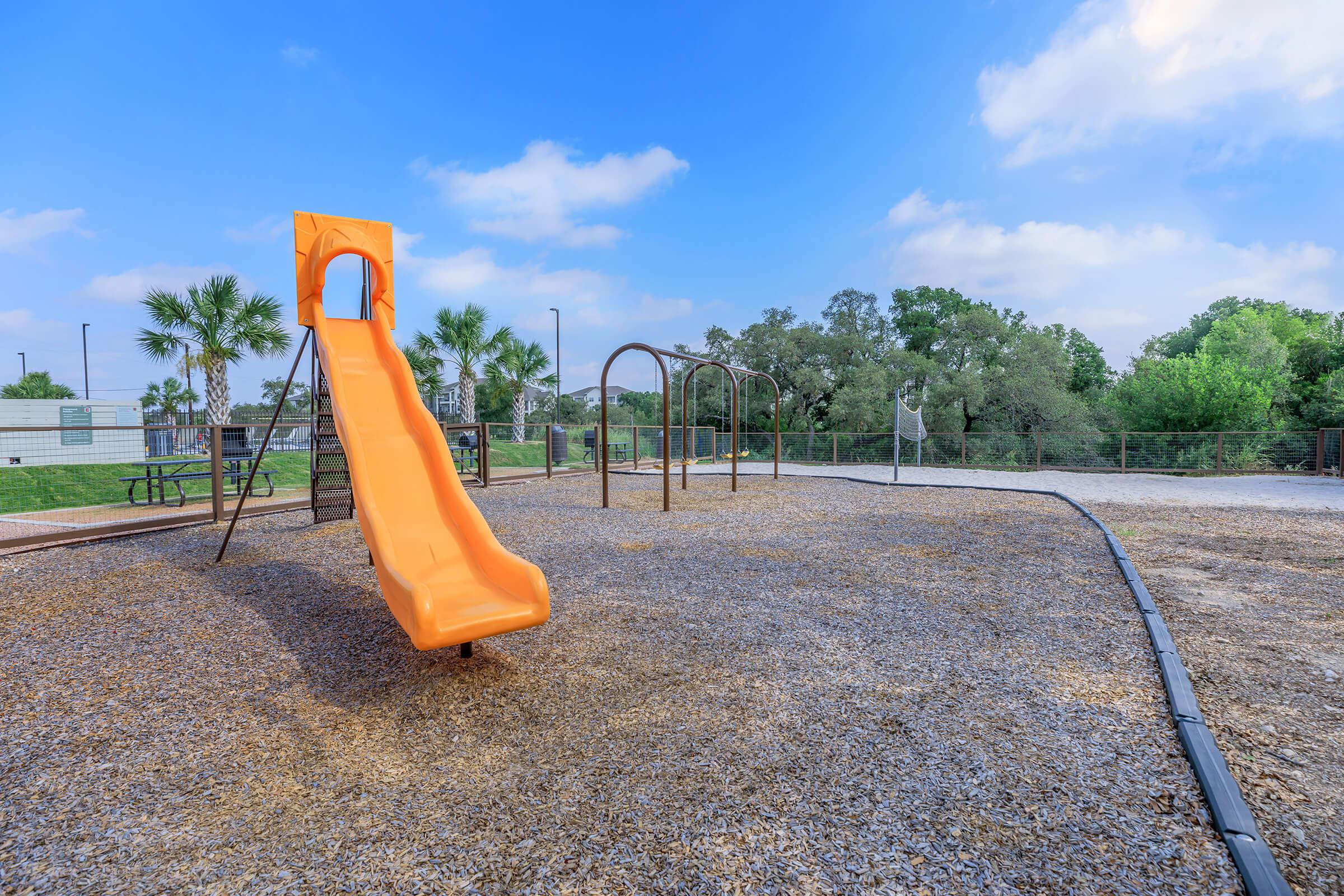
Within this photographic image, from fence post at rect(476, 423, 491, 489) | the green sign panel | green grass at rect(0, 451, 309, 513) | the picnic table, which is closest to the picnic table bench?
fence post at rect(476, 423, 491, 489)

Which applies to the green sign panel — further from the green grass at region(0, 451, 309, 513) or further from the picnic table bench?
the picnic table bench

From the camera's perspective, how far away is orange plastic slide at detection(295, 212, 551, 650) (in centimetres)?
286

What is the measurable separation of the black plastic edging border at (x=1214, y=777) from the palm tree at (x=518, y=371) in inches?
792

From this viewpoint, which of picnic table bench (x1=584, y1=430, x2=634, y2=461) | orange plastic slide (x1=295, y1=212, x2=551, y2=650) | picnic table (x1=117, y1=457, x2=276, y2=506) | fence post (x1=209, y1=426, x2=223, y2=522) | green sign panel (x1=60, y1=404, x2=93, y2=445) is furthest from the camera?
green sign panel (x1=60, y1=404, x2=93, y2=445)

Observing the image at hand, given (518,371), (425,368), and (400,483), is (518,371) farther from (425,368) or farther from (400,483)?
(400,483)

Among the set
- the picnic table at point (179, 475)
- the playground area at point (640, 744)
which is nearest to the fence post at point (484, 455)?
the picnic table at point (179, 475)

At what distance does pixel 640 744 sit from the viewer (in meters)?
2.33

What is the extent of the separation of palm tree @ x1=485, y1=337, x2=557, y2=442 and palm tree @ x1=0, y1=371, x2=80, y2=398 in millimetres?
34332

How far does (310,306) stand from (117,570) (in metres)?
2.68

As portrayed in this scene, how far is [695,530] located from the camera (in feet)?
22.4

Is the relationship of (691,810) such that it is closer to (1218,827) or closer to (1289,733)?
(1218,827)

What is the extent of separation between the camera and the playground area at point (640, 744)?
172cm

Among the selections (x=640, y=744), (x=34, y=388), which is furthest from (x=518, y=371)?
(x=34, y=388)

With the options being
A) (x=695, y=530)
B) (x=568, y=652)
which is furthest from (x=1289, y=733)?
(x=695, y=530)
